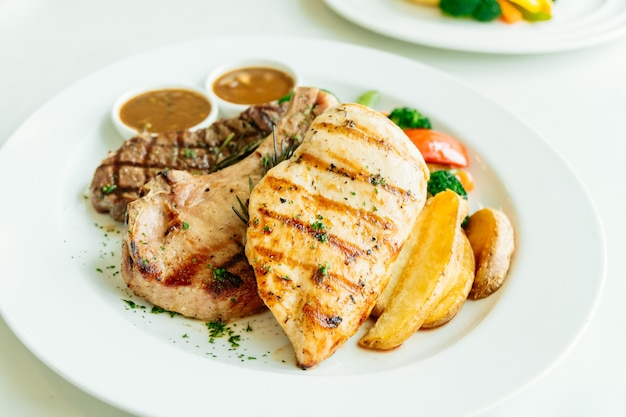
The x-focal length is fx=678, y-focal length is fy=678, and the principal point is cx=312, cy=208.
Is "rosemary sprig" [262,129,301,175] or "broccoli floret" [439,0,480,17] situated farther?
"broccoli floret" [439,0,480,17]

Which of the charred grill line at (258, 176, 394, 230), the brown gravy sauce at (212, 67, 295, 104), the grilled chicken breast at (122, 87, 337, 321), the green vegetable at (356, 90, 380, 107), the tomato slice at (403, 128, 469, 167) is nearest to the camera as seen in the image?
the charred grill line at (258, 176, 394, 230)

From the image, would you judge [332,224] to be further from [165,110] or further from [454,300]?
[165,110]

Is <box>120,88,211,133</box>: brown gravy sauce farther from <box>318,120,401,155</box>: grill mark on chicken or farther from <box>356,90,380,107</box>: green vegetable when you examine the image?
<box>318,120,401,155</box>: grill mark on chicken

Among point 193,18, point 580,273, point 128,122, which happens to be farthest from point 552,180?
point 193,18

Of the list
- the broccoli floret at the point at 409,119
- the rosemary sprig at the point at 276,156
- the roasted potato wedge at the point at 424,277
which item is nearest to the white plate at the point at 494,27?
the broccoli floret at the point at 409,119

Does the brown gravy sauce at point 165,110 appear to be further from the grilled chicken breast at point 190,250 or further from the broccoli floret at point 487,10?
the broccoli floret at point 487,10

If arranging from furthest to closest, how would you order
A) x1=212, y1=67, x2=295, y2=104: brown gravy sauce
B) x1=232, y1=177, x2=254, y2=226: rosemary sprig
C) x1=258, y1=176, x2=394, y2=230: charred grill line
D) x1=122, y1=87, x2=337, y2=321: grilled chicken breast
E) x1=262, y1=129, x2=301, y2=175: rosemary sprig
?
1. x1=212, y1=67, x2=295, y2=104: brown gravy sauce
2. x1=262, y1=129, x2=301, y2=175: rosemary sprig
3. x1=232, y1=177, x2=254, y2=226: rosemary sprig
4. x1=122, y1=87, x2=337, y2=321: grilled chicken breast
5. x1=258, y1=176, x2=394, y2=230: charred grill line

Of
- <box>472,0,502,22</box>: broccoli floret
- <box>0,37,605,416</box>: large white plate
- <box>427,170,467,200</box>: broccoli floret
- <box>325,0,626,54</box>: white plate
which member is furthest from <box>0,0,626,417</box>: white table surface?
<box>427,170,467,200</box>: broccoli floret
